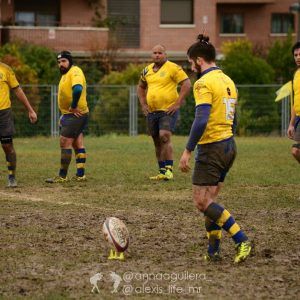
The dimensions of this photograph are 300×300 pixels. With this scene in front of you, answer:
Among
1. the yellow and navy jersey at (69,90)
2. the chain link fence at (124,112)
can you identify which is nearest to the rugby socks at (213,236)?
the yellow and navy jersey at (69,90)

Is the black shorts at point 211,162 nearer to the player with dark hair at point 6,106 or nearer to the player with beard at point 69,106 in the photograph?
the player with dark hair at point 6,106

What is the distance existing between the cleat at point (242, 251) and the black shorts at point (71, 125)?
7.08m

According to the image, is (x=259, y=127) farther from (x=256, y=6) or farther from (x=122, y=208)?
(x=122, y=208)

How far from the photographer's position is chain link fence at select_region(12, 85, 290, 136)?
30578 millimetres

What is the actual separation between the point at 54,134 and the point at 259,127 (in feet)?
22.2

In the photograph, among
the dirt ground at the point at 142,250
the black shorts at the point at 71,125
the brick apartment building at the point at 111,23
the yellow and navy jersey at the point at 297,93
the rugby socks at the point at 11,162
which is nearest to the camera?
the dirt ground at the point at 142,250

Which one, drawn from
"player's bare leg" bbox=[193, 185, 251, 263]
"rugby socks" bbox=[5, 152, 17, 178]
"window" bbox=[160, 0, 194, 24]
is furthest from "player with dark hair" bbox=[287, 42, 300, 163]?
"window" bbox=[160, 0, 194, 24]

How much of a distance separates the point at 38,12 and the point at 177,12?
6.22 metres

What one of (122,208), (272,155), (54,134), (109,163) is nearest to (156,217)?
(122,208)

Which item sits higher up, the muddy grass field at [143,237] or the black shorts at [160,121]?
the black shorts at [160,121]

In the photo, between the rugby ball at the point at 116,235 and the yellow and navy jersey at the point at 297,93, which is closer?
the rugby ball at the point at 116,235

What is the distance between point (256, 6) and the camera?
155ft

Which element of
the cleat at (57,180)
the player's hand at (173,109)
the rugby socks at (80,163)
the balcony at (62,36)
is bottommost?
the cleat at (57,180)

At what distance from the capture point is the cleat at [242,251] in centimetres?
864
